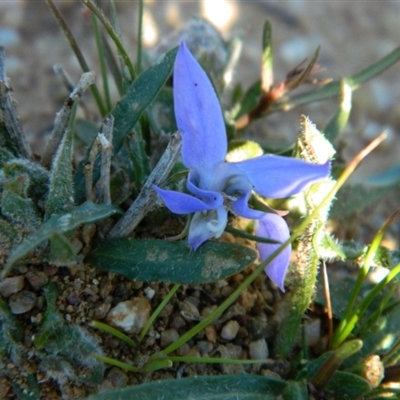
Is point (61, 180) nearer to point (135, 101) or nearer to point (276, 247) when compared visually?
point (135, 101)

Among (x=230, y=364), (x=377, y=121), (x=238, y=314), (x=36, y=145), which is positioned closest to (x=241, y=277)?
(x=238, y=314)

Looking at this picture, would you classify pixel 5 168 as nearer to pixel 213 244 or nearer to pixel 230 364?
pixel 213 244

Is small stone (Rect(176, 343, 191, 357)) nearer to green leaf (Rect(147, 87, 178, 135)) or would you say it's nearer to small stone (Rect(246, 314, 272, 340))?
small stone (Rect(246, 314, 272, 340))

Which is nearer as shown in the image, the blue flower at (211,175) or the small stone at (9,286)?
the blue flower at (211,175)

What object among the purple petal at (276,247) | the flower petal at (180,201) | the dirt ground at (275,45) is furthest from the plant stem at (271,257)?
the dirt ground at (275,45)

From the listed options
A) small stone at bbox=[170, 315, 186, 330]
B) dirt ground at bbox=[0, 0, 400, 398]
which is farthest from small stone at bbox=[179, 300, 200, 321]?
dirt ground at bbox=[0, 0, 400, 398]

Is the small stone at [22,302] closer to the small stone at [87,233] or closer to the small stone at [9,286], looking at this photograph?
the small stone at [9,286]
